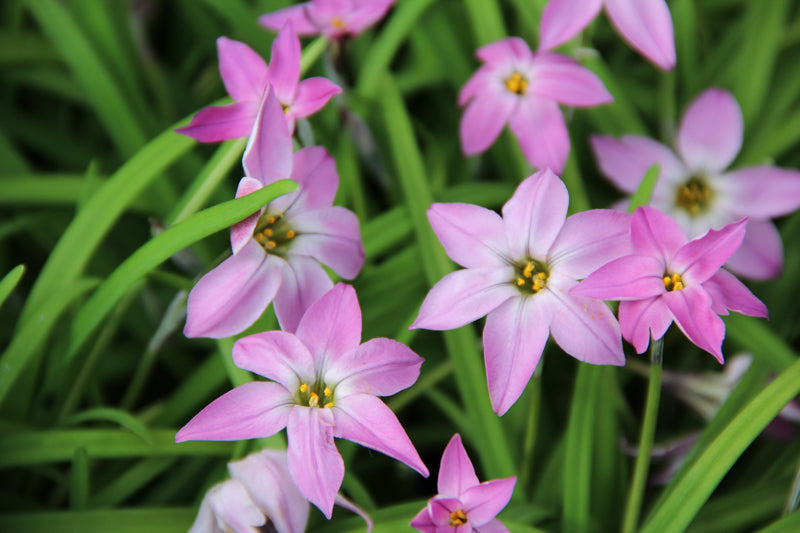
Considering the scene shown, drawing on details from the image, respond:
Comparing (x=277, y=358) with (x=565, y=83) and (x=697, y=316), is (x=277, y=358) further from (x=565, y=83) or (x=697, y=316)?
(x=565, y=83)

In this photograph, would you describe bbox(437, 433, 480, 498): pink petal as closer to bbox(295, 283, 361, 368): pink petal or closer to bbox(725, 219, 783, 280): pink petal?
bbox(295, 283, 361, 368): pink petal

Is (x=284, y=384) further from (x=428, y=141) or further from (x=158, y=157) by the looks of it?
(x=428, y=141)

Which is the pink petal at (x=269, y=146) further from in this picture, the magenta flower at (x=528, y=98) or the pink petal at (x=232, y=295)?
the magenta flower at (x=528, y=98)

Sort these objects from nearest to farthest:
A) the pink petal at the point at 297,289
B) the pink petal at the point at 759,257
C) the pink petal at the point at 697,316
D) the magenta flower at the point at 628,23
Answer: the pink petal at the point at 697,316 < the pink petal at the point at 297,289 < the magenta flower at the point at 628,23 < the pink petal at the point at 759,257

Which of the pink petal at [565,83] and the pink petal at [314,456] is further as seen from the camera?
the pink petal at [565,83]

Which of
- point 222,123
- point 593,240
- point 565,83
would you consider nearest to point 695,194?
point 565,83

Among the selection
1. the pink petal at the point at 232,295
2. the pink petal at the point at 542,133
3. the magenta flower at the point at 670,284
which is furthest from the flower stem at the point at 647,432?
the pink petal at the point at 232,295

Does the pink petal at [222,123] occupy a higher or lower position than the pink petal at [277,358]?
higher
